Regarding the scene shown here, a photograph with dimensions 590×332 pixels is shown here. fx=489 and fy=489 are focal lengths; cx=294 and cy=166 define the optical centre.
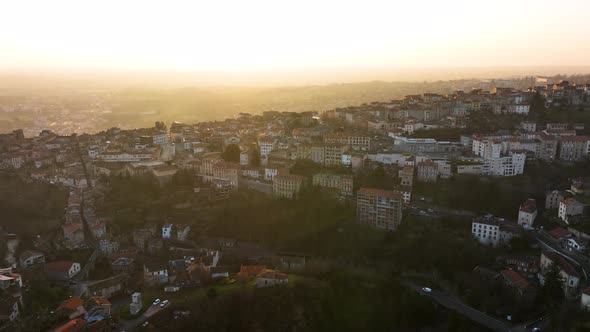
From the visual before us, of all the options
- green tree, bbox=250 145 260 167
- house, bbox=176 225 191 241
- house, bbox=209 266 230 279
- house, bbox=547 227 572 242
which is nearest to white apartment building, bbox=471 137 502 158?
house, bbox=547 227 572 242

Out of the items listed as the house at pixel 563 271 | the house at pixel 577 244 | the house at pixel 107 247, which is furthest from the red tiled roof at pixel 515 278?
the house at pixel 107 247

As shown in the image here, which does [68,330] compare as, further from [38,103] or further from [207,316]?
[38,103]

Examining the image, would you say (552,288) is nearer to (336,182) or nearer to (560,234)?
(560,234)

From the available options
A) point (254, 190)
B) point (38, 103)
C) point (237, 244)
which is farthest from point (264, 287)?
point (38, 103)

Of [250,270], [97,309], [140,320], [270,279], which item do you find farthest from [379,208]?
[97,309]

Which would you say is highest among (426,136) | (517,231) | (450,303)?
(426,136)

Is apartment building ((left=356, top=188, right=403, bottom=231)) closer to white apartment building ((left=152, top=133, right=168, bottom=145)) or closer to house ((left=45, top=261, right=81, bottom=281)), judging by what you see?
house ((left=45, top=261, right=81, bottom=281))

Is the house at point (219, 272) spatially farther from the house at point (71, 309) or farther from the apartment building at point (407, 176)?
the apartment building at point (407, 176)
